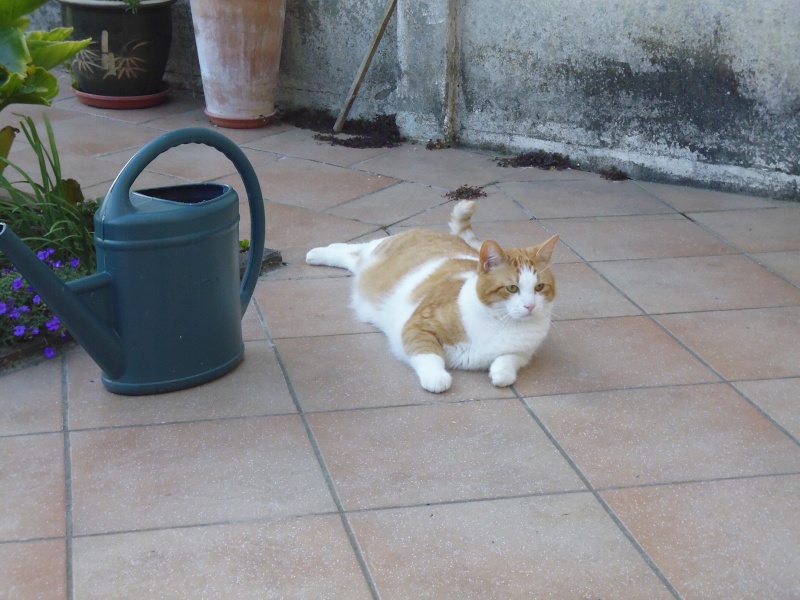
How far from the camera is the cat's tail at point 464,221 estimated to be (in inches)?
161

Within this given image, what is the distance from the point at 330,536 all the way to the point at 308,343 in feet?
4.12

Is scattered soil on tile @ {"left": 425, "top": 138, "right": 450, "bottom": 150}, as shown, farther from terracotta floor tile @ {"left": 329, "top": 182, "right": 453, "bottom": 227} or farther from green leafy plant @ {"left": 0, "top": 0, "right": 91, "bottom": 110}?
green leafy plant @ {"left": 0, "top": 0, "right": 91, "bottom": 110}

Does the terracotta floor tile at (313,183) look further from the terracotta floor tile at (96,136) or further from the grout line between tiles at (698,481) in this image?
the grout line between tiles at (698,481)

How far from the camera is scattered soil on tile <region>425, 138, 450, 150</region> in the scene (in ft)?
21.0

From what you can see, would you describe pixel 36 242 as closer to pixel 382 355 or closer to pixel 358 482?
pixel 382 355

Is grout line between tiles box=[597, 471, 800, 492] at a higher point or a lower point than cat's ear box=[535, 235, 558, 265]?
lower

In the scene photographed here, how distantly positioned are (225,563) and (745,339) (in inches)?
94.5

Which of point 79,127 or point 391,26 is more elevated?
point 391,26

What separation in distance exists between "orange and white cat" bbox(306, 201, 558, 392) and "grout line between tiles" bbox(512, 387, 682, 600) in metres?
0.22

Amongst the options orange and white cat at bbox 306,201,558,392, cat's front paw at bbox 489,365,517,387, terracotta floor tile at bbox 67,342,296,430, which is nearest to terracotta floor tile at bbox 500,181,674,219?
orange and white cat at bbox 306,201,558,392

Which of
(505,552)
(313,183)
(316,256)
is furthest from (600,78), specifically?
(505,552)

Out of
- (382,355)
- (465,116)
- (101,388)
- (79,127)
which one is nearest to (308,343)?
(382,355)

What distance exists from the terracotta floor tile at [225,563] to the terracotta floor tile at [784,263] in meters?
2.87

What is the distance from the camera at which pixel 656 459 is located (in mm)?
2953
